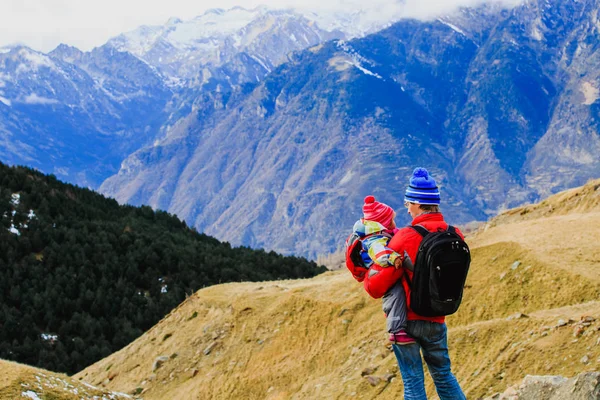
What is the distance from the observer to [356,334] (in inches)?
687

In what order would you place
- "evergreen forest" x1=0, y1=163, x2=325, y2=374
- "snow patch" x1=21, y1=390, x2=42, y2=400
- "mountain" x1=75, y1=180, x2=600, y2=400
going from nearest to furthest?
"snow patch" x1=21, y1=390, x2=42, y2=400 → "mountain" x1=75, y1=180, x2=600, y2=400 → "evergreen forest" x1=0, y1=163, x2=325, y2=374

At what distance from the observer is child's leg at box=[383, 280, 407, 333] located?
8.20 m

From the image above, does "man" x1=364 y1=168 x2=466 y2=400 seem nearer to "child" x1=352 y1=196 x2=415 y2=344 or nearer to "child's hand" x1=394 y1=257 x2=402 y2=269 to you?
"child" x1=352 y1=196 x2=415 y2=344

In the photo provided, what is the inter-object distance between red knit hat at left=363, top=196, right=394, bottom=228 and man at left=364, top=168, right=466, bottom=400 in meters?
0.32

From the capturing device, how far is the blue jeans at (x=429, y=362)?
834cm

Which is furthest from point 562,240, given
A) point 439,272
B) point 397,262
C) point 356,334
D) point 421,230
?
point 397,262

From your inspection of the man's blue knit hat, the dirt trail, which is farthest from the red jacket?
the dirt trail

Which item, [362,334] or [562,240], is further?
[562,240]

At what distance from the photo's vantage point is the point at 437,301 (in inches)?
310

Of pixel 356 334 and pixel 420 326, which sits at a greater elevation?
pixel 356 334

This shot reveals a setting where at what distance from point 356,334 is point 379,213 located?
31.3 ft

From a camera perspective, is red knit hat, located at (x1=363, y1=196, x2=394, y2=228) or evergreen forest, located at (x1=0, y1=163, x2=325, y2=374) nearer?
red knit hat, located at (x1=363, y1=196, x2=394, y2=228)

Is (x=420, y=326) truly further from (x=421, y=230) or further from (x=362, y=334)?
(x=362, y=334)

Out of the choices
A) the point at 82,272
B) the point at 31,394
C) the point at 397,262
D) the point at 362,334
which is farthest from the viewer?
the point at 82,272
